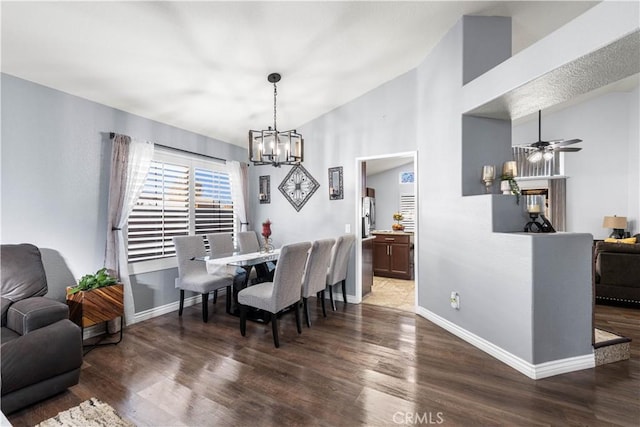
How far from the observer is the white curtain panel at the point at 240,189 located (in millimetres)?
4637

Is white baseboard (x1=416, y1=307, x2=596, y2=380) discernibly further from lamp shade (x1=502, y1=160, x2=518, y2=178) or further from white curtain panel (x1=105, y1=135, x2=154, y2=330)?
white curtain panel (x1=105, y1=135, x2=154, y2=330)

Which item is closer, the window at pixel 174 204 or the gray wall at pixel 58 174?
the gray wall at pixel 58 174

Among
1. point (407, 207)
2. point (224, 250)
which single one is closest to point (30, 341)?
point (224, 250)

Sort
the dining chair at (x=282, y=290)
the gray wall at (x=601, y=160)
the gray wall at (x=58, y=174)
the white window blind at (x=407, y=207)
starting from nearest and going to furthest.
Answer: the gray wall at (x=58, y=174) < the dining chair at (x=282, y=290) < the gray wall at (x=601, y=160) < the white window blind at (x=407, y=207)

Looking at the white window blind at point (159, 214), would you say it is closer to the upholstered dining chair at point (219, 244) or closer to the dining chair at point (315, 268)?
the upholstered dining chair at point (219, 244)

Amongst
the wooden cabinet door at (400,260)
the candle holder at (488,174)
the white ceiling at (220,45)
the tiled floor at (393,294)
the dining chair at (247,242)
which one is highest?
the white ceiling at (220,45)

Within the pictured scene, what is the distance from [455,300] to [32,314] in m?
3.61

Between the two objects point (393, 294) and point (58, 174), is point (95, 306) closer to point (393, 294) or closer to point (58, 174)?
point (58, 174)

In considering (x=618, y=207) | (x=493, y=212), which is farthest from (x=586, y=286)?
(x=618, y=207)

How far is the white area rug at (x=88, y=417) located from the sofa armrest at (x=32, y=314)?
62 centimetres

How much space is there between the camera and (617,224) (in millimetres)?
5426

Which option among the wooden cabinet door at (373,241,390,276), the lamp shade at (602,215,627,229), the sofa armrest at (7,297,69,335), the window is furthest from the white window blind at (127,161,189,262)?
the lamp shade at (602,215,627,229)

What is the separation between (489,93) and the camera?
2.48 meters

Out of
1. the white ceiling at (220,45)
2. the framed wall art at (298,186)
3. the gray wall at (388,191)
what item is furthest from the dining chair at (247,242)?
the gray wall at (388,191)
